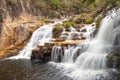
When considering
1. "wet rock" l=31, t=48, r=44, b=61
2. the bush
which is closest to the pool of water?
"wet rock" l=31, t=48, r=44, b=61

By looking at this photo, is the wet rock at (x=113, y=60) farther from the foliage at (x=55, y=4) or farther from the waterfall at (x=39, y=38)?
the foliage at (x=55, y=4)

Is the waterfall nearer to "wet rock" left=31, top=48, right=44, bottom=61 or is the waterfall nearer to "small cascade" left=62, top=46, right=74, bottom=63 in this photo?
"wet rock" left=31, top=48, right=44, bottom=61

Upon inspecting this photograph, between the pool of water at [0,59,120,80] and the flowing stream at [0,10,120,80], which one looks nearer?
the pool of water at [0,59,120,80]

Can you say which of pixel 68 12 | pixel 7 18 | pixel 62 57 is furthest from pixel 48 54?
pixel 68 12

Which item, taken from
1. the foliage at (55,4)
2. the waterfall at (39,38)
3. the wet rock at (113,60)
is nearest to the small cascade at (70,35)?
the waterfall at (39,38)

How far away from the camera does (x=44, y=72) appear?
48.0 ft

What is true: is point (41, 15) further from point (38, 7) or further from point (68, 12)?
point (68, 12)

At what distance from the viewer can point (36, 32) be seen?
2419cm

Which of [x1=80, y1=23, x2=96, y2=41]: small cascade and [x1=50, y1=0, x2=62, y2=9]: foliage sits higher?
[x1=50, y1=0, x2=62, y2=9]: foliage

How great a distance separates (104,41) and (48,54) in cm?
470

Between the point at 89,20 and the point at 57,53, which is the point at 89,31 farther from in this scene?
the point at 57,53

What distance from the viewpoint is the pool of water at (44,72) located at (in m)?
13.0

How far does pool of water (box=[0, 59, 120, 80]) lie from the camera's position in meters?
13.0

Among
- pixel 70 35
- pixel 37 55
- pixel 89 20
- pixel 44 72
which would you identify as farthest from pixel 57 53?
pixel 89 20
